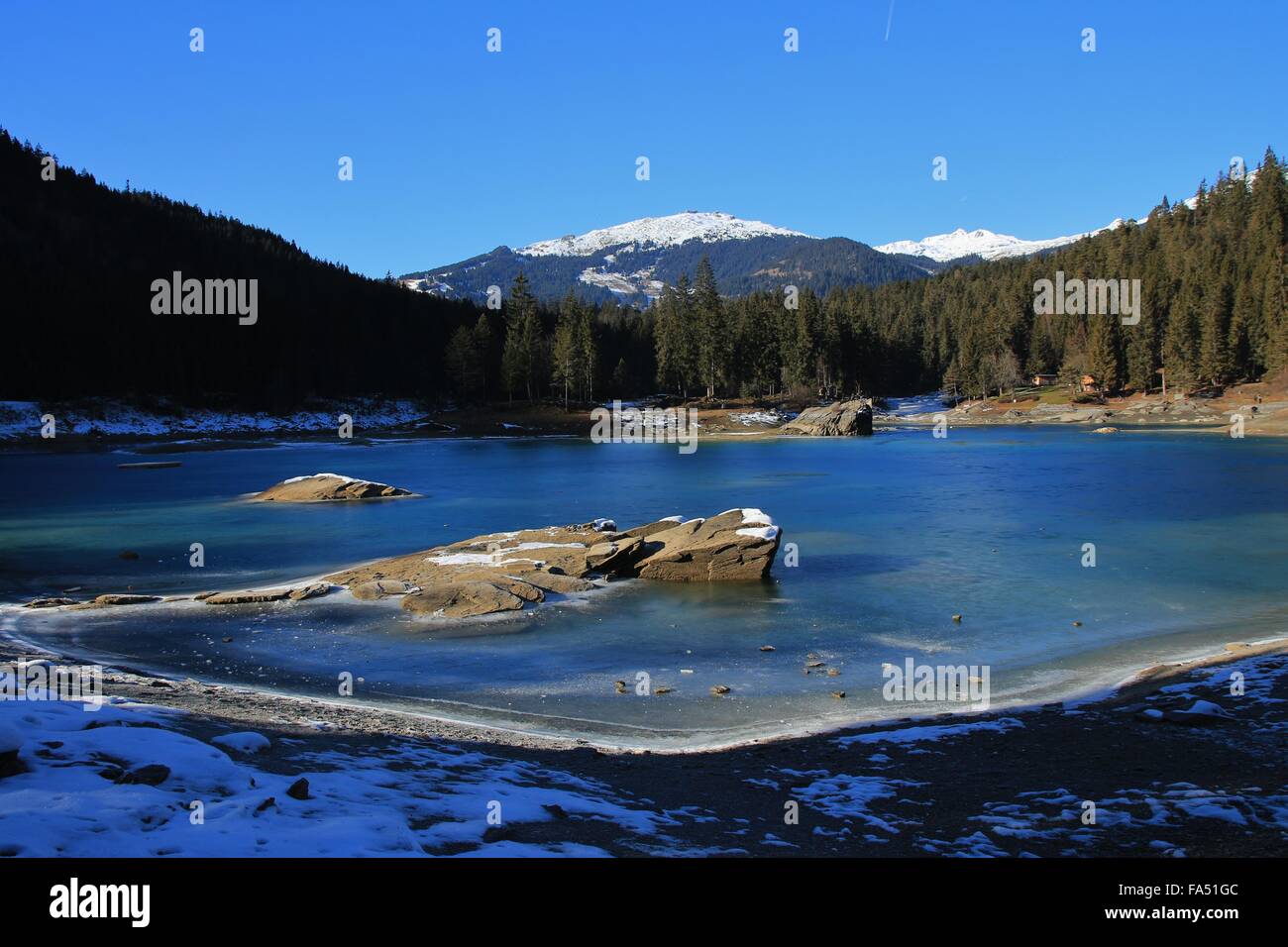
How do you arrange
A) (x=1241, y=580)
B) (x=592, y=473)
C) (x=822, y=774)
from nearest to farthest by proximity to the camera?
(x=822, y=774)
(x=1241, y=580)
(x=592, y=473)

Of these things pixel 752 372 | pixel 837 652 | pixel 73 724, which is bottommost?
pixel 837 652

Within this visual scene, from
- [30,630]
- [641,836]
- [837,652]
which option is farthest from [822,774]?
[30,630]

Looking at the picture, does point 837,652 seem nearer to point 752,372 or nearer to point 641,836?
point 641,836

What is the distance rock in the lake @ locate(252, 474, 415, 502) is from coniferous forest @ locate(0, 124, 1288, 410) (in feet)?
197

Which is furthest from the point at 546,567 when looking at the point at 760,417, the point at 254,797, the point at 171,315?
the point at 171,315

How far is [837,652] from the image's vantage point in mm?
15625

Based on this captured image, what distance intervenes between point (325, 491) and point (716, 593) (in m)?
25.2

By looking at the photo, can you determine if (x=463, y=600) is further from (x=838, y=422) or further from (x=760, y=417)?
(x=760, y=417)

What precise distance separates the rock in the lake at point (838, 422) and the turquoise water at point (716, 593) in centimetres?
4342

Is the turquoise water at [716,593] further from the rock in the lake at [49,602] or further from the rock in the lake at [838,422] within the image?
the rock in the lake at [838,422]

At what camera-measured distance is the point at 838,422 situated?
9319cm

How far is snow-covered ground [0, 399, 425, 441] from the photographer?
7669 cm
